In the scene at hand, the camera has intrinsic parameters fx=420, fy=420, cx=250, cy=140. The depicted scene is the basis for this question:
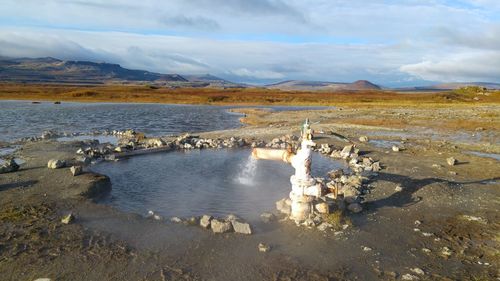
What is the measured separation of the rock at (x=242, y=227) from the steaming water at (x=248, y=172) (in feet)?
20.5

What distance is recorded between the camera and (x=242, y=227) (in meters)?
11.6

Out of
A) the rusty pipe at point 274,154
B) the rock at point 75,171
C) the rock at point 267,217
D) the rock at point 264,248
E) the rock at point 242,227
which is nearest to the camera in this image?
the rock at point 264,248

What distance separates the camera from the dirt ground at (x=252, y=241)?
9344mm

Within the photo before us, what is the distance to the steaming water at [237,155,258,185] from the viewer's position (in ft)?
60.3

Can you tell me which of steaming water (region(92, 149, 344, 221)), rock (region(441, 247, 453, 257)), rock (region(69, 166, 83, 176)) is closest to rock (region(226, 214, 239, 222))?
steaming water (region(92, 149, 344, 221))

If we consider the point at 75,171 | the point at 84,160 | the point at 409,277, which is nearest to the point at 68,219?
the point at 75,171

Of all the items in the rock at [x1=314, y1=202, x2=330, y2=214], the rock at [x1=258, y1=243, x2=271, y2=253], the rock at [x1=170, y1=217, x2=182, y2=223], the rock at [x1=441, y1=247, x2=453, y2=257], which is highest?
the rock at [x1=314, y1=202, x2=330, y2=214]

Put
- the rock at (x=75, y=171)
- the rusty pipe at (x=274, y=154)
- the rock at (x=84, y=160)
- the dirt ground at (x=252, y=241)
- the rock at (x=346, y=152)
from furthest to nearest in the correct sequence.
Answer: the rock at (x=346, y=152)
the rock at (x=84, y=160)
the rock at (x=75, y=171)
the rusty pipe at (x=274, y=154)
the dirt ground at (x=252, y=241)

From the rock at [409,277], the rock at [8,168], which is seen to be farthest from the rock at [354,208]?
the rock at [8,168]

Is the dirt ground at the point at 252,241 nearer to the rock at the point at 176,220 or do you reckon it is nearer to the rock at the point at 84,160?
the rock at the point at 176,220

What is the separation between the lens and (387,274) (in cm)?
939

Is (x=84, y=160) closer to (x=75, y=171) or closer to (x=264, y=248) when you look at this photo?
(x=75, y=171)

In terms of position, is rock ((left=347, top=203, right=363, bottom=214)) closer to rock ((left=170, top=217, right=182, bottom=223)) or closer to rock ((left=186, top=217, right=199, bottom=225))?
rock ((left=186, top=217, right=199, bottom=225))

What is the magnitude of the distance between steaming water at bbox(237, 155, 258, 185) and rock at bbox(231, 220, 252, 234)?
626 cm
